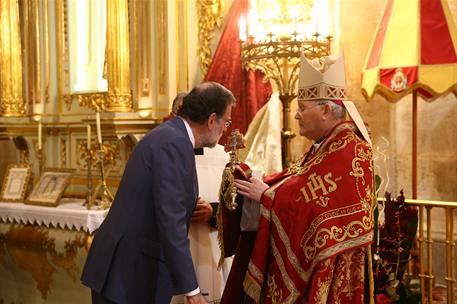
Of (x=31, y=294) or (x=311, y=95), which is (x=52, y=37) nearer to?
(x=31, y=294)

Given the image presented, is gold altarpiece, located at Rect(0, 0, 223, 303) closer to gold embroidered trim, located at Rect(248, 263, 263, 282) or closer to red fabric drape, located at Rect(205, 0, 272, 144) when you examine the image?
red fabric drape, located at Rect(205, 0, 272, 144)

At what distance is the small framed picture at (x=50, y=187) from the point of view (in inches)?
195

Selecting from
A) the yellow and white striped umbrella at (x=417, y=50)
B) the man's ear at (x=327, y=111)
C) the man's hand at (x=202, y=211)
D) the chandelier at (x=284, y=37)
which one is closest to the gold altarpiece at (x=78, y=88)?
the chandelier at (x=284, y=37)

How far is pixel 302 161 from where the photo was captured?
9.14 feet

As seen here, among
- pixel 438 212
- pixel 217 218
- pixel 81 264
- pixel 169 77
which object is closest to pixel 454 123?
pixel 438 212

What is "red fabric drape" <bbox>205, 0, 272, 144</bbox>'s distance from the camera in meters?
4.83

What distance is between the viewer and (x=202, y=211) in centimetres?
297

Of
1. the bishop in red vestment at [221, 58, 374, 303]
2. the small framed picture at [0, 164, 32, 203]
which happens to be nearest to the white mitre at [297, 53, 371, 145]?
the bishop in red vestment at [221, 58, 374, 303]

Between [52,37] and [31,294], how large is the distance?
2.16 m

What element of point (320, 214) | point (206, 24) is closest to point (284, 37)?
point (206, 24)

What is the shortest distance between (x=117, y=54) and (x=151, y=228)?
2836 millimetres

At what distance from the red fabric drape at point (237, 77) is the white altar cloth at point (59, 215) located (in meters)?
1.19

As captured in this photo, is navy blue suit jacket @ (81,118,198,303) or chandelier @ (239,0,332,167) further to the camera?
chandelier @ (239,0,332,167)

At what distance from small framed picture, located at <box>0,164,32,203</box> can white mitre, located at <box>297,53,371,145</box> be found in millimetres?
3285
